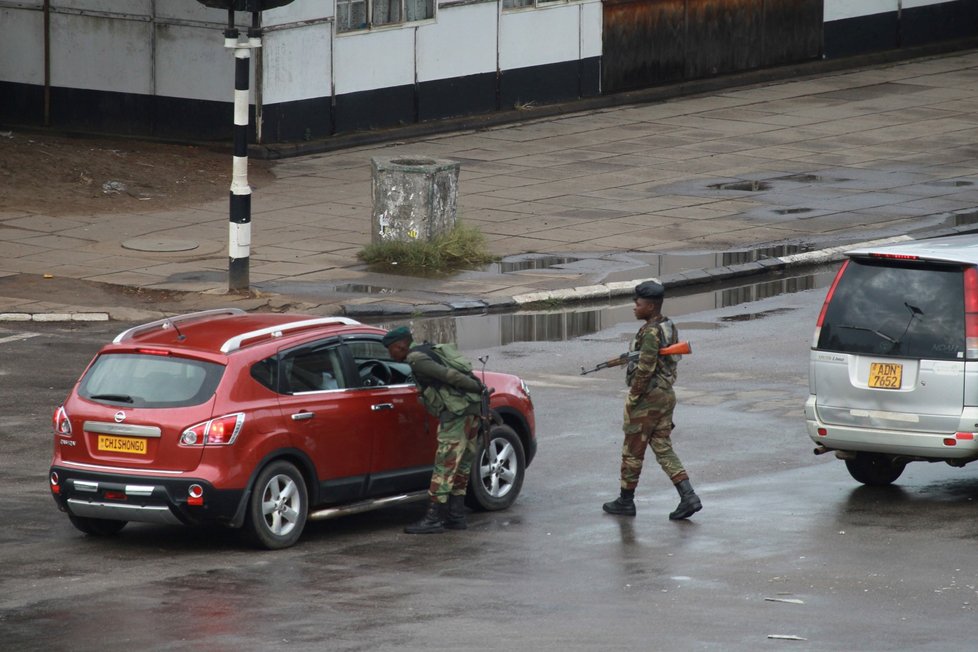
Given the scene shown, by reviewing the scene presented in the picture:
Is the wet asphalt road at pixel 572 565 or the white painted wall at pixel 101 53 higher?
the white painted wall at pixel 101 53

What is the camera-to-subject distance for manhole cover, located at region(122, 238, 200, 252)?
22875mm

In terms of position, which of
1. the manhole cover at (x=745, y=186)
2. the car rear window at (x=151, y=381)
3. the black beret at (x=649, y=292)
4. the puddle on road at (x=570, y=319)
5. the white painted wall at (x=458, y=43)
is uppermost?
the white painted wall at (x=458, y=43)

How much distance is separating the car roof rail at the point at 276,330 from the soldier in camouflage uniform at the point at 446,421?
1.74 feet

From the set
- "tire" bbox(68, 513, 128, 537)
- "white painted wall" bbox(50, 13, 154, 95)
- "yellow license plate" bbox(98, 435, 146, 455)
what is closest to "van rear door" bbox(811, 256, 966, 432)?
"yellow license plate" bbox(98, 435, 146, 455)

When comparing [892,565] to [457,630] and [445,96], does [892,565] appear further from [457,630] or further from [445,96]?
[445,96]

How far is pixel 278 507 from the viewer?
11.9m

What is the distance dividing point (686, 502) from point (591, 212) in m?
12.9

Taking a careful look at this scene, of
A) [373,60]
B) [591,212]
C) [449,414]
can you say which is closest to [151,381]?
[449,414]

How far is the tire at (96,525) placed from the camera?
12170 mm

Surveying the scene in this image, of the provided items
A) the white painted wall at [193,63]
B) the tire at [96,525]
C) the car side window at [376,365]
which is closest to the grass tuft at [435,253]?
the white painted wall at [193,63]

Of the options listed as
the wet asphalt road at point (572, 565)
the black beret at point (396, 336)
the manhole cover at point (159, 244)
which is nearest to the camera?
the wet asphalt road at point (572, 565)

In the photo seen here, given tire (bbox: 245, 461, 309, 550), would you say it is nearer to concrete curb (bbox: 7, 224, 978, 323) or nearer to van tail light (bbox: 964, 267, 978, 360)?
van tail light (bbox: 964, 267, 978, 360)

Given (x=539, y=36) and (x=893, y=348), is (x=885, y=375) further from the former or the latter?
(x=539, y=36)

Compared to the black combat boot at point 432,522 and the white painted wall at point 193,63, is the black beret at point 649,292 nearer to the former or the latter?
the black combat boot at point 432,522
